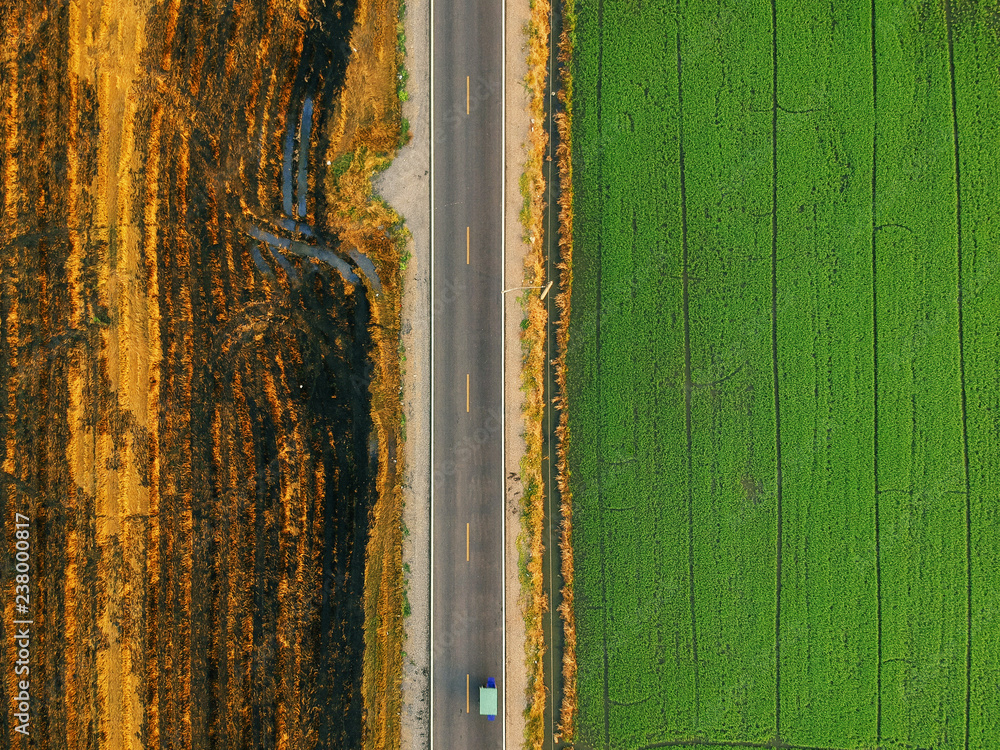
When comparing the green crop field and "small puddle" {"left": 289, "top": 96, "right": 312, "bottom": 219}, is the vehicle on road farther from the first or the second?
"small puddle" {"left": 289, "top": 96, "right": 312, "bottom": 219}

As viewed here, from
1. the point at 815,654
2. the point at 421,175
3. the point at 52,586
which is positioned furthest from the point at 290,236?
the point at 815,654

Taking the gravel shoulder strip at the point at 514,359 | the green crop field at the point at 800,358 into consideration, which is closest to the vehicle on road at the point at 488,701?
the gravel shoulder strip at the point at 514,359

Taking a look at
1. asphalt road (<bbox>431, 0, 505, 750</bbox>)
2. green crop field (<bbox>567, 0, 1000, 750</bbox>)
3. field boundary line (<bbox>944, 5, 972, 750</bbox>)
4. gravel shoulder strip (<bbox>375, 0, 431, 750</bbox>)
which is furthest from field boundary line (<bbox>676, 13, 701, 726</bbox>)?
field boundary line (<bbox>944, 5, 972, 750</bbox>)

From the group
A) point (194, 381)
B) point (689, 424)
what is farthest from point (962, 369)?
point (194, 381)

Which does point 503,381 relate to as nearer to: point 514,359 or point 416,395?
point 514,359

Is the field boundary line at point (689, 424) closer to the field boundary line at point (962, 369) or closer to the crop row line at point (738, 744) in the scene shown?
the crop row line at point (738, 744)
